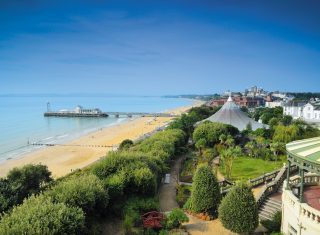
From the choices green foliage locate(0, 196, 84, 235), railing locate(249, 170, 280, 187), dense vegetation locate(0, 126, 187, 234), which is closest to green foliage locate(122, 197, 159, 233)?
dense vegetation locate(0, 126, 187, 234)

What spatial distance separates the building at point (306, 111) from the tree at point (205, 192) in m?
70.5

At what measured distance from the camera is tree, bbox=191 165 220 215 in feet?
62.6

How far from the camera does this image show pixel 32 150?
5994 cm

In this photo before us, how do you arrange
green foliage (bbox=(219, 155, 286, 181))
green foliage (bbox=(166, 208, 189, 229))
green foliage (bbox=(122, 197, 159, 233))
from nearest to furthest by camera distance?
1. green foliage (bbox=(166, 208, 189, 229))
2. green foliage (bbox=(122, 197, 159, 233))
3. green foliage (bbox=(219, 155, 286, 181))

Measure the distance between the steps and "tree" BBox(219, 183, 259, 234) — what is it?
9.70 ft

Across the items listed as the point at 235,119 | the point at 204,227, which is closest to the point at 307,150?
the point at 204,227

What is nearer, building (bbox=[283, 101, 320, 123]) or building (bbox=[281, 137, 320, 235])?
building (bbox=[281, 137, 320, 235])

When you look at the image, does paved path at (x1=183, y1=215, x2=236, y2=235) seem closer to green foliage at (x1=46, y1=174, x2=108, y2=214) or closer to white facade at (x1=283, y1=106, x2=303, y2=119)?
green foliage at (x1=46, y1=174, x2=108, y2=214)

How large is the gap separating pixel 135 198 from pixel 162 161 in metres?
9.65

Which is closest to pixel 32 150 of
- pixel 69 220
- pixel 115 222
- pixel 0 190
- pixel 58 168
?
pixel 58 168

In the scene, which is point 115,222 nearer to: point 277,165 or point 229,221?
point 229,221

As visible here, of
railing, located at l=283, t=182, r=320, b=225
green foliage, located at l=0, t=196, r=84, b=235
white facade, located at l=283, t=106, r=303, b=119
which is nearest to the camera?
green foliage, located at l=0, t=196, r=84, b=235

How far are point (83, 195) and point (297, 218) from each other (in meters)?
11.6

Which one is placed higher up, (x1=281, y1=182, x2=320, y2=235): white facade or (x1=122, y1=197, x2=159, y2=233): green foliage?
(x1=281, y1=182, x2=320, y2=235): white facade
